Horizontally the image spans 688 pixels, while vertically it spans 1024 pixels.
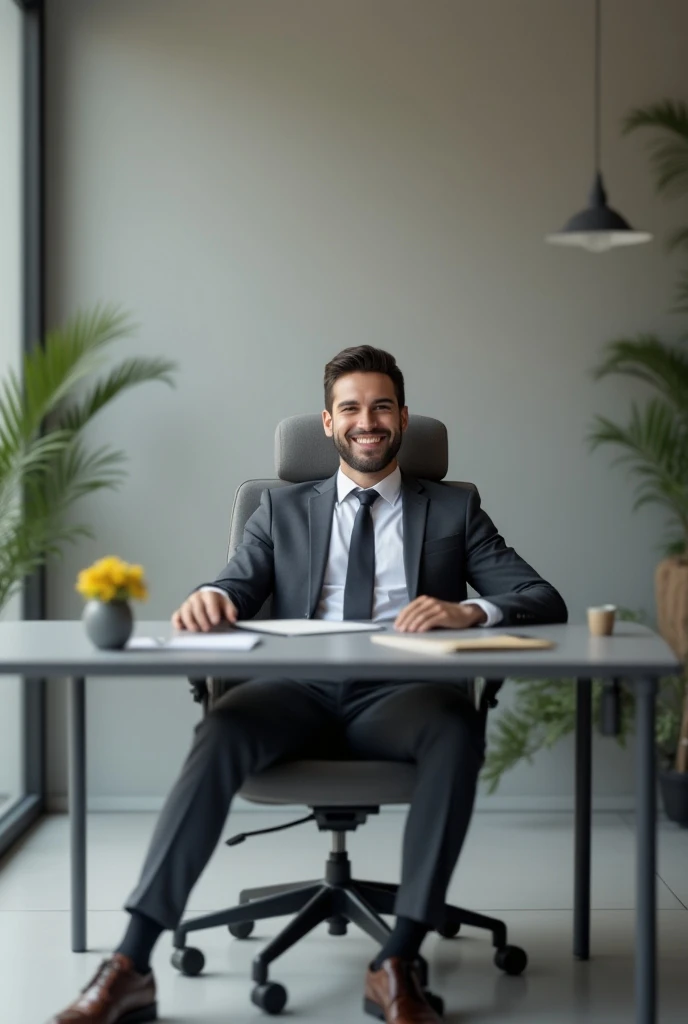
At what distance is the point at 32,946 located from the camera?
10.0 feet

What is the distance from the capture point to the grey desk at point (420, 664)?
2150 mm

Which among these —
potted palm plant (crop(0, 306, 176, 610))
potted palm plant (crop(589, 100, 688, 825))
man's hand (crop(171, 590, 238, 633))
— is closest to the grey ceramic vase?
man's hand (crop(171, 590, 238, 633))

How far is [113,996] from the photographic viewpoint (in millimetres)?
2400

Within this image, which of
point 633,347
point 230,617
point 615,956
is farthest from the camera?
point 633,347

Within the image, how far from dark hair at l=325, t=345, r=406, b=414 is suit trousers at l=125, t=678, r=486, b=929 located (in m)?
0.80

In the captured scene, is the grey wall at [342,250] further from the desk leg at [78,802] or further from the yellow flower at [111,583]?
the yellow flower at [111,583]

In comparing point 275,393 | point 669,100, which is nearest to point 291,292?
point 275,393

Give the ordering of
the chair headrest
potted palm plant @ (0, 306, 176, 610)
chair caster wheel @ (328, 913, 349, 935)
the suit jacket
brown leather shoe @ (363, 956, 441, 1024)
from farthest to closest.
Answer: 1. potted palm plant @ (0, 306, 176, 610)
2. the chair headrest
3. chair caster wheel @ (328, 913, 349, 935)
4. the suit jacket
5. brown leather shoe @ (363, 956, 441, 1024)

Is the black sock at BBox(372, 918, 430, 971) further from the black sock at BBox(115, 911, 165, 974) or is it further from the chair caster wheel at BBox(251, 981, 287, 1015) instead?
the black sock at BBox(115, 911, 165, 974)

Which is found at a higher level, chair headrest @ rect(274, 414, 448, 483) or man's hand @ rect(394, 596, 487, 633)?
chair headrest @ rect(274, 414, 448, 483)

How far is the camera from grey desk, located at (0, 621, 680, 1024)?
215 cm

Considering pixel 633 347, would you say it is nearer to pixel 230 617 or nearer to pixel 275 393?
pixel 275 393

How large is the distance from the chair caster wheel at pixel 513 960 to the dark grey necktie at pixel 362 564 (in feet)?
2.77

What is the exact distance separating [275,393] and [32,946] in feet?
6.71
